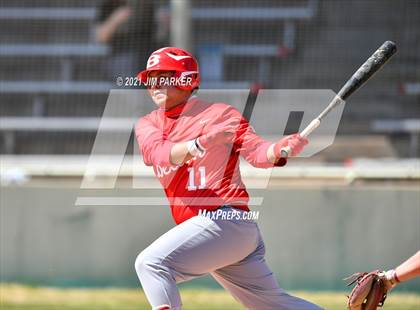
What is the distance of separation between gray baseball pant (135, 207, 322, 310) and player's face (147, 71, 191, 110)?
720 millimetres

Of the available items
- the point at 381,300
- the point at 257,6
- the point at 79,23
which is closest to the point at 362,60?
the point at 257,6

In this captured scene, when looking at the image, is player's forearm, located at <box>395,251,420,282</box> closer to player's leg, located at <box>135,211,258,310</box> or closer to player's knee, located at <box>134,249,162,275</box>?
player's leg, located at <box>135,211,258,310</box>

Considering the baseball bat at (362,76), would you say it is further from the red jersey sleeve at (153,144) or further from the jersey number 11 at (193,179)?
the red jersey sleeve at (153,144)

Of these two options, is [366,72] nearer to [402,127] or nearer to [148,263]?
[148,263]

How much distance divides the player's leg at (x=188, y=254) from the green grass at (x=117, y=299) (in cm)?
334

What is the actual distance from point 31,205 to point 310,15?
11.6 feet

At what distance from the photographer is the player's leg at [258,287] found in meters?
5.17

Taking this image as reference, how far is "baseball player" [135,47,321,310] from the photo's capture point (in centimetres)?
498

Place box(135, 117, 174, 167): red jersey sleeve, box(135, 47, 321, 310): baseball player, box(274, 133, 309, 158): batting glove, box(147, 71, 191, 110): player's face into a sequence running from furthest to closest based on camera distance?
box(147, 71, 191, 110): player's face, box(135, 117, 174, 167): red jersey sleeve, box(135, 47, 321, 310): baseball player, box(274, 133, 309, 158): batting glove

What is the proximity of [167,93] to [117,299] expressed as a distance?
395 centimetres

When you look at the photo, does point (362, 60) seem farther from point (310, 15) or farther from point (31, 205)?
point (31, 205)

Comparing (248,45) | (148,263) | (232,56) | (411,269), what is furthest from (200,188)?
(248,45)

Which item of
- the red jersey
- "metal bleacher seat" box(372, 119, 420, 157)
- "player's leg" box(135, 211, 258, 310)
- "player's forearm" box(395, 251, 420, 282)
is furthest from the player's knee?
"metal bleacher seat" box(372, 119, 420, 157)

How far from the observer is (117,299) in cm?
883
